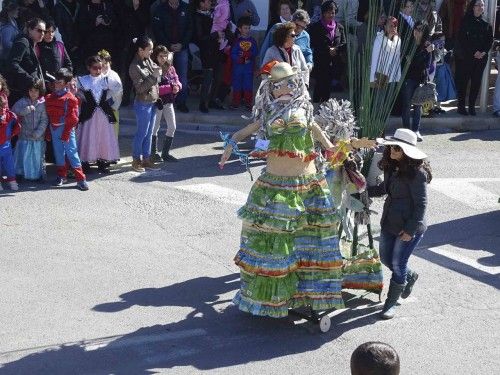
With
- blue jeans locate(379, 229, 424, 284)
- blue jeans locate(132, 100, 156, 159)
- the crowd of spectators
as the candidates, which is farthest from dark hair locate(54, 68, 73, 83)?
blue jeans locate(379, 229, 424, 284)

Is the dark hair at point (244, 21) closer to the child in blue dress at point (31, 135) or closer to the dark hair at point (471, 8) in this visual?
the dark hair at point (471, 8)

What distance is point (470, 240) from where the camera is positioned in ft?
34.2

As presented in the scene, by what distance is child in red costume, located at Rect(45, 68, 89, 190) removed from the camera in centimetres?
1166

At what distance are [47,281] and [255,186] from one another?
213 cm

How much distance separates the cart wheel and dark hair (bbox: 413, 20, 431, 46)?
24.4 ft

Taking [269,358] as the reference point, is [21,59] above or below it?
above

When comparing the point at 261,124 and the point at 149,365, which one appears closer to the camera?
the point at 149,365

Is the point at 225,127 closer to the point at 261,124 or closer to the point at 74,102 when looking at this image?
the point at 74,102

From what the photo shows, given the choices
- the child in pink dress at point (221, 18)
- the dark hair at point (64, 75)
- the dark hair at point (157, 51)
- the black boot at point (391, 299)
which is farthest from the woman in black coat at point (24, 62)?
the black boot at point (391, 299)

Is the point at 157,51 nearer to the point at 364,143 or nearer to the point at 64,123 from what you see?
the point at 64,123

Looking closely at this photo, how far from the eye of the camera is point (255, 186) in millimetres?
7957

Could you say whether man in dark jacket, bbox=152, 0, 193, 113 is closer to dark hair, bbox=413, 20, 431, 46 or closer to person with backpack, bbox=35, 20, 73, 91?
person with backpack, bbox=35, 20, 73, 91

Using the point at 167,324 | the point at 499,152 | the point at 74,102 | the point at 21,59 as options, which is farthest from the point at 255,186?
the point at 499,152

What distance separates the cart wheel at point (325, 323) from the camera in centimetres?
789
